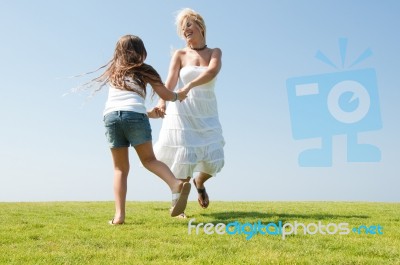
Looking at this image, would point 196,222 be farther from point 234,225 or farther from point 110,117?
point 110,117

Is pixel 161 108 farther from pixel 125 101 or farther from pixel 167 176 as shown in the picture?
pixel 167 176

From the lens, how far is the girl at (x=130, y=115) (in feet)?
17.8

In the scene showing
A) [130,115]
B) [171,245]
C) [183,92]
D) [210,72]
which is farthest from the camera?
[210,72]

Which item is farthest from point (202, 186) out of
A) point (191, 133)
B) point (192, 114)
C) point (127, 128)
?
point (127, 128)

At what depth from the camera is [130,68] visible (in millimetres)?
5562

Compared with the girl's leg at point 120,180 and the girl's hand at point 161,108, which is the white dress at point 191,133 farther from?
the girl's leg at point 120,180

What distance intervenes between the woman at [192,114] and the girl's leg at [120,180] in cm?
97

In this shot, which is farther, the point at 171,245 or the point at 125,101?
the point at 125,101

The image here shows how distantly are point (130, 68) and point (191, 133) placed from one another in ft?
5.18

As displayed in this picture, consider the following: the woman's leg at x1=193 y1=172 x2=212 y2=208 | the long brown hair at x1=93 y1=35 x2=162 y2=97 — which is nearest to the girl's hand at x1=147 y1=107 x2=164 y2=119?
the long brown hair at x1=93 y1=35 x2=162 y2=97

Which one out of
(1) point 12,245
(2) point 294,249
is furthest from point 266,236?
(1) point 12,245

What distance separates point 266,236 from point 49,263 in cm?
212

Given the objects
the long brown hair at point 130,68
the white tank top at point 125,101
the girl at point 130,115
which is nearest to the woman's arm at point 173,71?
the girl at point 130,115

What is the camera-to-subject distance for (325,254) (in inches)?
155
